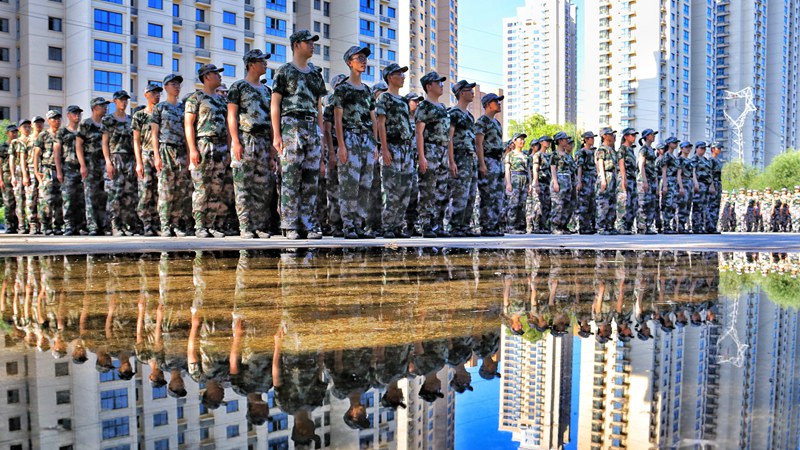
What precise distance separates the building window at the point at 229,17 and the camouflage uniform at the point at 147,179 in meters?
51.9

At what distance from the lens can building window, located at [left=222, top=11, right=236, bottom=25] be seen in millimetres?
59250

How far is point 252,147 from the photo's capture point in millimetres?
8297

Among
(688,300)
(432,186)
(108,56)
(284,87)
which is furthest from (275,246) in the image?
(108,56)

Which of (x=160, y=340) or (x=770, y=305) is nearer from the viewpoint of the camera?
(x=160, y=340)

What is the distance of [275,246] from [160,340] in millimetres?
4514

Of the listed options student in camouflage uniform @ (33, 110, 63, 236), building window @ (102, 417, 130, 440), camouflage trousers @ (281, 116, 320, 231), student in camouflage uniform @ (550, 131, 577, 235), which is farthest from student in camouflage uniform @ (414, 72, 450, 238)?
building window @ (102, 417, 130, 440)

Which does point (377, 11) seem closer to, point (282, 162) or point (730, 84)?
point (730, 84)

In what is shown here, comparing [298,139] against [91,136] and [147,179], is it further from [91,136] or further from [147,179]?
[91,136]

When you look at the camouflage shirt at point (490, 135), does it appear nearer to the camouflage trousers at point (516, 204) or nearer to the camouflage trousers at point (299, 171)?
the camouflage trousers at point (299, 171)

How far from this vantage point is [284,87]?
7.85 metres

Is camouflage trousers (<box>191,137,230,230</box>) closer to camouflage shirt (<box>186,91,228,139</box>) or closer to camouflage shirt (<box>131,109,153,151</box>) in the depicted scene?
camouflage shirt (<box>186,91,228,139</box>)

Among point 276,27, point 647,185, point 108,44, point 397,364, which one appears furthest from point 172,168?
point 276,27

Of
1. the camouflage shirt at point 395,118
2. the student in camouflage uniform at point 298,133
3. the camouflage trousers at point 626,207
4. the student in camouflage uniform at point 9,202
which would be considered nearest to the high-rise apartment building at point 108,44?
the student in camouflage uniform at point 9,202

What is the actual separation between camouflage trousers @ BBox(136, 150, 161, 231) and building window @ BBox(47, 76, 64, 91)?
47.5 metres
